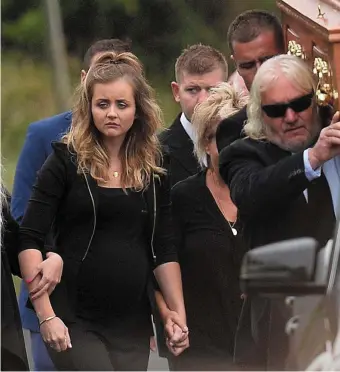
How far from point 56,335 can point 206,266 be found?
1.59 feet

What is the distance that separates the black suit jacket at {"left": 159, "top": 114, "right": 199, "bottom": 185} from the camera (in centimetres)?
935

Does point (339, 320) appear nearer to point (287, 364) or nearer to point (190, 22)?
point (287, 364)

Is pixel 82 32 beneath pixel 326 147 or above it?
above

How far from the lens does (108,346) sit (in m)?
9.27

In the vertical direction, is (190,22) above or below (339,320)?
above

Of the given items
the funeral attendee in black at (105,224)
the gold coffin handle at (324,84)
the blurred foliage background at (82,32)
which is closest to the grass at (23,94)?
the blurred foliage background at (82,32)

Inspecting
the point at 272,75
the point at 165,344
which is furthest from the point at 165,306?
the point at 272,75

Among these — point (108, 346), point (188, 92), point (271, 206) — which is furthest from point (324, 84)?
point (108, 346)

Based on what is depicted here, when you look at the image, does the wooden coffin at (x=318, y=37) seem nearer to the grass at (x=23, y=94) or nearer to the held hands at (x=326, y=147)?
the held hands at (x=326, y=147)

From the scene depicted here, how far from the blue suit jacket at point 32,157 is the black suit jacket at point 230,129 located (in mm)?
424

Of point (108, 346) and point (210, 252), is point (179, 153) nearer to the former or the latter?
point (210, 252)

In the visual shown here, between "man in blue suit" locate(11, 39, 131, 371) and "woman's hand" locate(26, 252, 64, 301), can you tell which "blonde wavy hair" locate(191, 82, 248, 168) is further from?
"woman's hand" locate(26, 252, 64, 301)

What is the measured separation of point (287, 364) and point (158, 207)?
581 mm

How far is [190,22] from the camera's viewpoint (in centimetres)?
909
